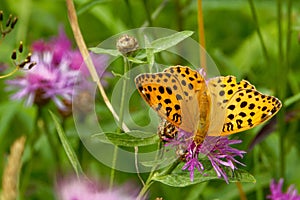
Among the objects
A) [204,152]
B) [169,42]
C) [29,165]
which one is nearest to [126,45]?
[169,42]

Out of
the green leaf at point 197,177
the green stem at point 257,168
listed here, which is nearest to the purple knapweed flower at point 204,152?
the green leaf at point 197,177

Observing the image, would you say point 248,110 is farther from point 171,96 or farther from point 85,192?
point 85,192

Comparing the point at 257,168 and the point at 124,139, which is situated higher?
the point at 124,139

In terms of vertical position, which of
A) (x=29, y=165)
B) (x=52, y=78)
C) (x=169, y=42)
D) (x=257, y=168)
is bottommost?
(x=257, y=168)

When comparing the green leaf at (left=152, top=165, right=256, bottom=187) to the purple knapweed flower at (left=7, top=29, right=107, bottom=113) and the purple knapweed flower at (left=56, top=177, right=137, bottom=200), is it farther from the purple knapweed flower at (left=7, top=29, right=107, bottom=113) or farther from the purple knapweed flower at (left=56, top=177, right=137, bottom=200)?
the purple knapweed flower at (left=7, top=29, right=107, bottom=113)

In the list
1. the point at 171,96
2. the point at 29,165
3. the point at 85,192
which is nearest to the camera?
the point at 171,96

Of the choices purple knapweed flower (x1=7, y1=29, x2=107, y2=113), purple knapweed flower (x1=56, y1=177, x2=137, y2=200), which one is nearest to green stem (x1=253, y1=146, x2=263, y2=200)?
purple knapweed flower (x1=7, y1=29, x2=107, y2=113)
